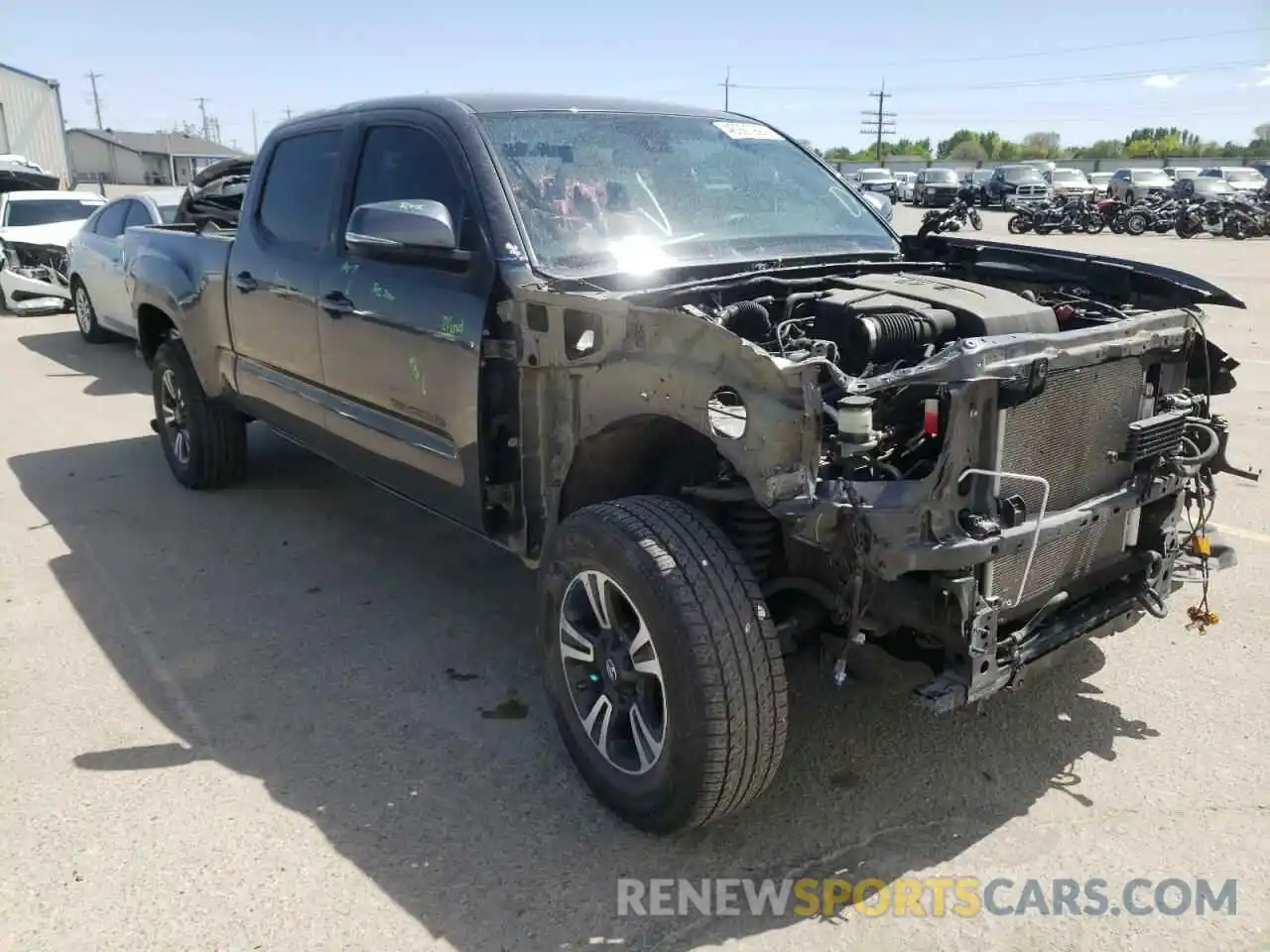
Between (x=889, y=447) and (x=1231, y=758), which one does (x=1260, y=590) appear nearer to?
(x=1231, y=758)

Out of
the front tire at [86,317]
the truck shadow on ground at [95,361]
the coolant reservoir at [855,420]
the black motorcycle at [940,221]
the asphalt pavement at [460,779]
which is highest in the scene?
the black motorcycle at [940,221]

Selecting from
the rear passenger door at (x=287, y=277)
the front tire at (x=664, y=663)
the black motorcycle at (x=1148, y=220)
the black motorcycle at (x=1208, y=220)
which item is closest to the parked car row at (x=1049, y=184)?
the black motorcycle at (x=1148, y=220)

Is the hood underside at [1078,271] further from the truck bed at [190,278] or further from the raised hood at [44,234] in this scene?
the raised hood at [44,234]

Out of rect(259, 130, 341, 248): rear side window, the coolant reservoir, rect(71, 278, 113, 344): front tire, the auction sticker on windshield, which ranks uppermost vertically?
the auction sticker on windshield

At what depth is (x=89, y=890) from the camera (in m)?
2.72

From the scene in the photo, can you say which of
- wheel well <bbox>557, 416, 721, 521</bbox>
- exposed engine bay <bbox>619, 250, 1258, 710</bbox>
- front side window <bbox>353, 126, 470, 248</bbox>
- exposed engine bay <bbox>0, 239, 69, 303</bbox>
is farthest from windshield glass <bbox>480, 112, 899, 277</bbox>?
exposed engine bay <bbox>0, 239, 69, 303</bbox>

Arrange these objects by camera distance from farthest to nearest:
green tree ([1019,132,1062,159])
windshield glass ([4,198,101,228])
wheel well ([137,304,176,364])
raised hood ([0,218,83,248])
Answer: green tree ([1019,132,1062,159])
windshield glass ([4,198,101,228])
raised hood ([0,218,83,248])
wheel well ([137,304,176,364])

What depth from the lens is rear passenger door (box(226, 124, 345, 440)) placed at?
14.7 ft

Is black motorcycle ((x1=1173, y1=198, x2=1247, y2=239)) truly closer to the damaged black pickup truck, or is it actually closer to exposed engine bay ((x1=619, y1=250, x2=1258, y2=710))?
the damaged black pickup truck

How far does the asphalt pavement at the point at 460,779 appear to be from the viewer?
2605 millimetres

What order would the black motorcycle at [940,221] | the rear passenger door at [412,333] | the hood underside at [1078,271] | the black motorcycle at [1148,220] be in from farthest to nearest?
the black motorcycle at [1148,220]
the black motorcycle at [940,221]
the hood underside at [1078,271]
the rear passenger door at [412,333]

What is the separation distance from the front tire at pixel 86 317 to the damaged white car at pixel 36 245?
78.0 inches

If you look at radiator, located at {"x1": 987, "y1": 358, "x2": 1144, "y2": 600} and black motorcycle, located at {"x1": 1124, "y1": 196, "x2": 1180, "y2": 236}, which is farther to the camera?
black motorcycle, located at {"x1": 1124, "y1": 196, "x2": 1180, "y2": 236}

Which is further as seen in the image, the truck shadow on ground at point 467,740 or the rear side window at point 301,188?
the rear side window at point 301,188
